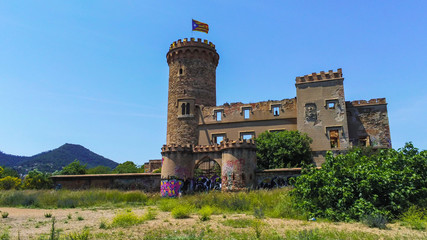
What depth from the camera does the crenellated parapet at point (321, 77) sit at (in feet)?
99.6

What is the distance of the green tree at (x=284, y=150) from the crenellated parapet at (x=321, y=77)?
225 inches

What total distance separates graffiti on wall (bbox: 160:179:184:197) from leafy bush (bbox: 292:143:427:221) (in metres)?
11.3

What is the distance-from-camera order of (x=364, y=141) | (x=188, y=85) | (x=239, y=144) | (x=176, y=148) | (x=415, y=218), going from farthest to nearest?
(x=188, y=85), (x=364, y=141), (x=176, y=148), (x=239, y=144), (x=415, y=218)

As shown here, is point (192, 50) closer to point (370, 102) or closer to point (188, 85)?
point (188, 85)

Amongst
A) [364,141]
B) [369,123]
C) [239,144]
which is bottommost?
[239,144]

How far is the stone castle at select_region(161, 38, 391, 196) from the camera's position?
23.9 m

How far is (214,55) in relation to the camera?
1449 inches

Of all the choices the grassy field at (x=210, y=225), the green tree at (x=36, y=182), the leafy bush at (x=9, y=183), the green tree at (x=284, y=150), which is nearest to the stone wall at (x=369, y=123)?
the green tree at (x=284, y=150)

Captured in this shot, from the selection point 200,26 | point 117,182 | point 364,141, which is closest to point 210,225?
point 117,182

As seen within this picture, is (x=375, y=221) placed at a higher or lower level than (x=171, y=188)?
lower

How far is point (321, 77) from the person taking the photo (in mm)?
30812

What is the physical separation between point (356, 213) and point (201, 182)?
575 inches

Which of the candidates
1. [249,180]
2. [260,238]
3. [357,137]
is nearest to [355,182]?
[260,238]

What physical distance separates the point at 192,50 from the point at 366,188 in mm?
26420
